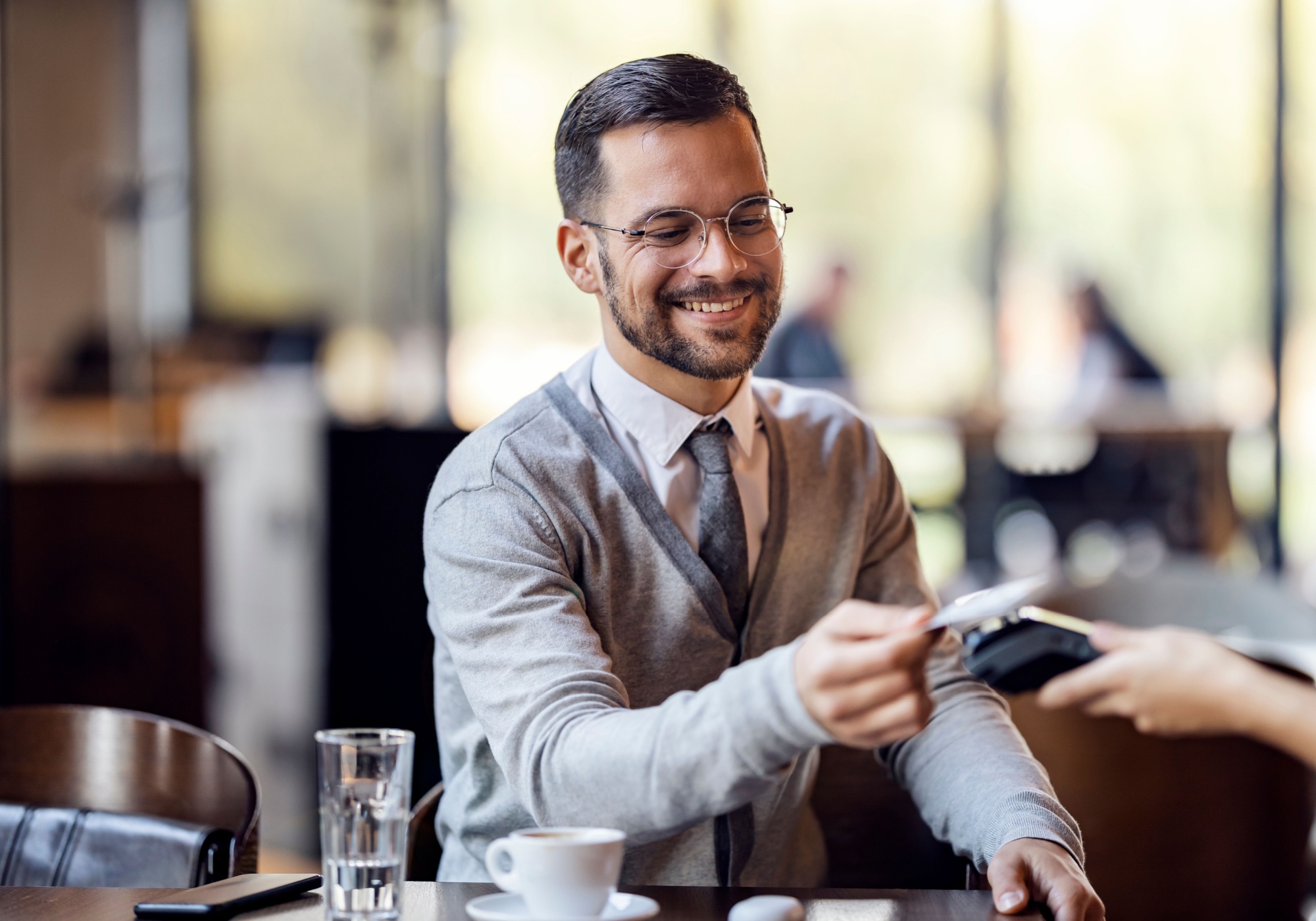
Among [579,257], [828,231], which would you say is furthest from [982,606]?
[828,231]

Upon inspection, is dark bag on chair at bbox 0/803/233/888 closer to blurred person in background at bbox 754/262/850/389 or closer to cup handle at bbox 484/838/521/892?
cup handle at bbox 484/838/521/892

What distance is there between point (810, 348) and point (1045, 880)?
17.1 feet

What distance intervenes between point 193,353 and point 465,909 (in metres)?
6.26

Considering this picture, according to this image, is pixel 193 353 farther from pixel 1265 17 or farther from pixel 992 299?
pixel 1265 17

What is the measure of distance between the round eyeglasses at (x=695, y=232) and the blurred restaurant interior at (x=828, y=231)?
3913 mm

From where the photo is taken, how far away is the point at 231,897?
42.4 inches

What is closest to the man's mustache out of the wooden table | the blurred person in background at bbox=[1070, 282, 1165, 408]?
the wooden table

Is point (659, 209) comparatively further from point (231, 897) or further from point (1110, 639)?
point (231, 897)

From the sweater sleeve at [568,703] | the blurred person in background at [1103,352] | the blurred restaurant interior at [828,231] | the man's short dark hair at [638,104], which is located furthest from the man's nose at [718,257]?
the blurred person in background at [1103,352]

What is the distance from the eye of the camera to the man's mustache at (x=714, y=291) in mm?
1465

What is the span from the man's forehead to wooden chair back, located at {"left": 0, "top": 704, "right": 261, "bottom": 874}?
2.25 feet

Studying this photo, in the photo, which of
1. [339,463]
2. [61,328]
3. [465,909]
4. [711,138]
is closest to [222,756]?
[465,909]

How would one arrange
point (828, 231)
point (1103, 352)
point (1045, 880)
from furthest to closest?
point (828, 231)
point (1103, 352)
point (1045, 880)

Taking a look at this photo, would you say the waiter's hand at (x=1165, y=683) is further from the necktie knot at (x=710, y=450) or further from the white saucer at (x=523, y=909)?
the necktie knot at (x=710, y=450)
